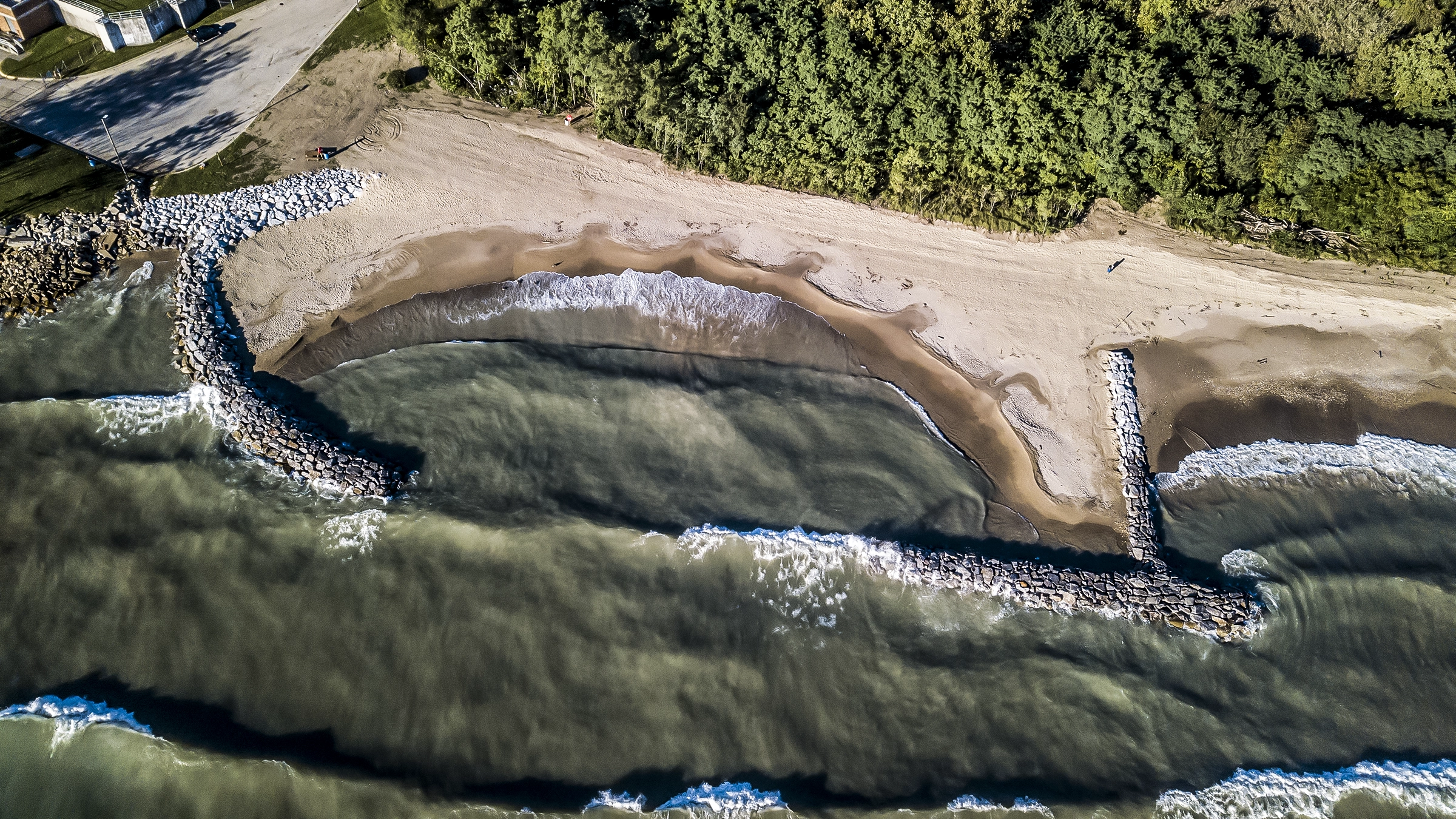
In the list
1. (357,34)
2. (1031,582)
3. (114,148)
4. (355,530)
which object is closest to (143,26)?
(114,148)

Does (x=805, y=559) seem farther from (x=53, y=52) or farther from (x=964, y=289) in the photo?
(x=53, y=52)

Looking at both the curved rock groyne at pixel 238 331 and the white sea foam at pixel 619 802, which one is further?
the curved rock groyne at pixel 238 331

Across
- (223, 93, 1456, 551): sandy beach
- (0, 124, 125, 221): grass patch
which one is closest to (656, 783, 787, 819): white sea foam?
(223, 93, 1456, 551): sandy beach

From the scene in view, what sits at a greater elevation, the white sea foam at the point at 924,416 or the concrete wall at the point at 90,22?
the concrete wall at the point at 90,22

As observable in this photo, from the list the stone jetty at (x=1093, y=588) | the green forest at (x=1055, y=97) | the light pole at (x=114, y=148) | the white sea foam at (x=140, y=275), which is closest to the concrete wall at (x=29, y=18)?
the light pole at (x=114, y=148)

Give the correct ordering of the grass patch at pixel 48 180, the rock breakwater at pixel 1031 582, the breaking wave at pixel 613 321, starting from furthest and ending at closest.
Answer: the grass patch at pixel 48 180 < the breaking wave at pixel 613 321 < the rock breakwater at pixel 1031 582

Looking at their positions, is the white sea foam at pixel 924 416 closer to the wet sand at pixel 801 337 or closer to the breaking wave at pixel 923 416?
the breaking wave at pixel 923 416

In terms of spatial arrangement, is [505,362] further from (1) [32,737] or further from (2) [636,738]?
(1) [32,737]
